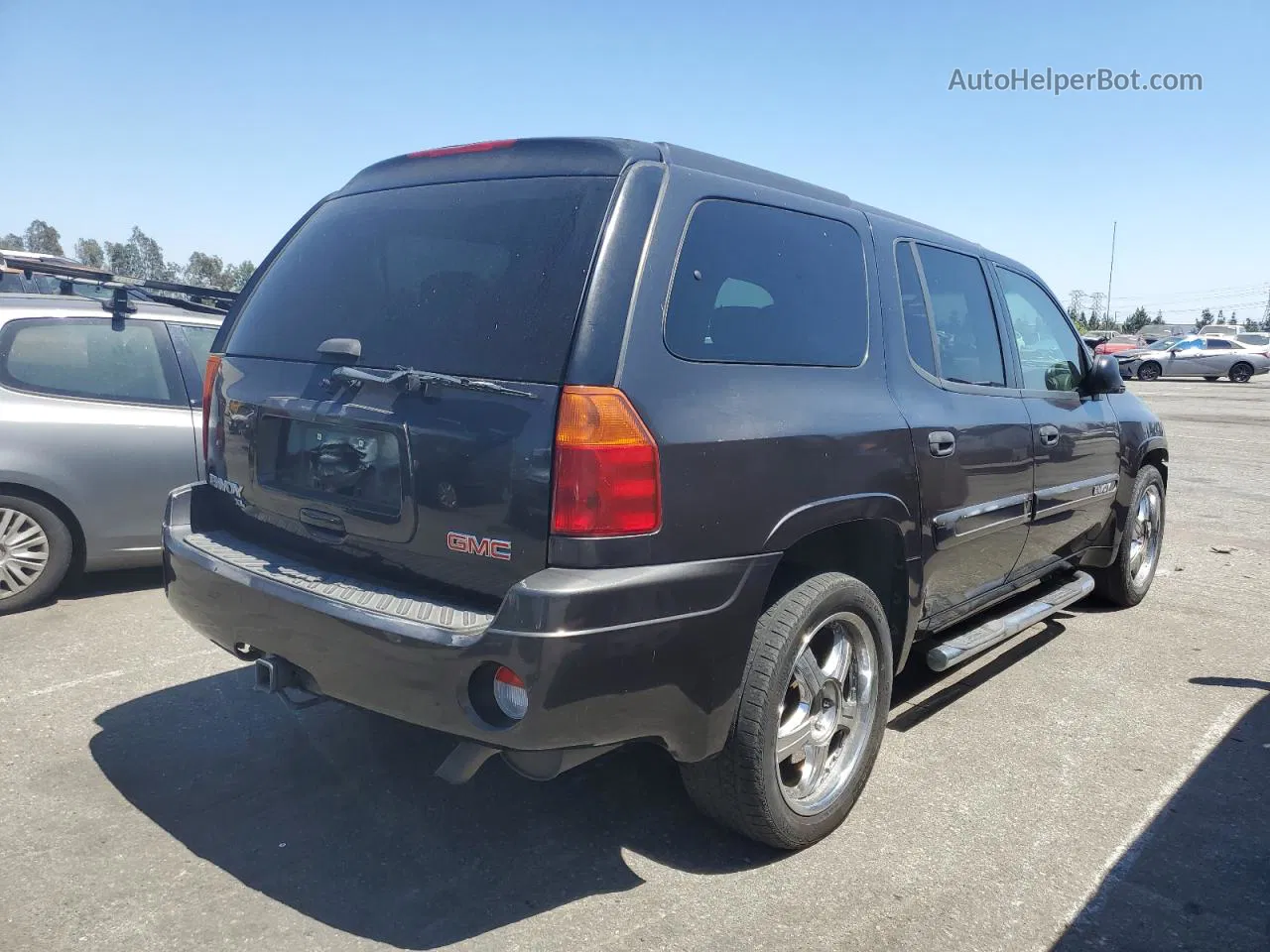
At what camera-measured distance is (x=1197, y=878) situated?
112 inches

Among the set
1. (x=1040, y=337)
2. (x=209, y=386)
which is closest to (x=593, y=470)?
(x=209, y=386)

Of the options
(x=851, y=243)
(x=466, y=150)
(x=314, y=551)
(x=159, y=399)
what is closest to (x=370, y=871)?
(x=314, y=551)

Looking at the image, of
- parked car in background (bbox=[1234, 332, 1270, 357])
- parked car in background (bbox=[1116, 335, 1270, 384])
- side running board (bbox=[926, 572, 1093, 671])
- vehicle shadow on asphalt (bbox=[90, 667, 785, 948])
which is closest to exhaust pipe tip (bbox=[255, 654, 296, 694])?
vehicle shadow on asphalt (bbox=[90, 667, 785, 948])

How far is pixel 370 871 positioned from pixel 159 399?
140 inches

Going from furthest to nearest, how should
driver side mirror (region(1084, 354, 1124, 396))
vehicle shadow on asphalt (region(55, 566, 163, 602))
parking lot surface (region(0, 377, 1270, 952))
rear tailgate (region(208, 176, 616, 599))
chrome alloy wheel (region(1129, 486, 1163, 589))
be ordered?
chrome alloy wheel (region(1129, 486, 1163, 589)), vehicle shadow on asphalt (region(55, 566, 163, 602)), driver side mirror (region(1084, 354, 1124, 396)), parking lot surface (region(0, 377, 1270, 952)), rear tailgate (region(208, 176, 616, 599))

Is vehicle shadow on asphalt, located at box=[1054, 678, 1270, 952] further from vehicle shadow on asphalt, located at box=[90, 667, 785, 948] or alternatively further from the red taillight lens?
the red taillight lens

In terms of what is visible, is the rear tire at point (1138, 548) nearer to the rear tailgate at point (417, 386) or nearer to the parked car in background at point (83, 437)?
the rear tailgate at point (417, 386)

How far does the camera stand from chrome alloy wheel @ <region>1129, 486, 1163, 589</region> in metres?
5.68

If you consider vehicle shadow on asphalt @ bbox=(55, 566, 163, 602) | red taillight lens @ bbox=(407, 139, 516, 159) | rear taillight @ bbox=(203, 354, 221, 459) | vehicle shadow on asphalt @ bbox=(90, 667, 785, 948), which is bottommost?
vehicle shadow on asphalt @ bbox=(90, 667, 785, 948)

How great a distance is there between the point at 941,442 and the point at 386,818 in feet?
7.28

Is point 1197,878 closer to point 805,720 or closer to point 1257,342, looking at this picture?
point 805,720

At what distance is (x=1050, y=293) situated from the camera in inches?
198

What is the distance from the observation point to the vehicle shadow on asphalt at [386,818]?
2637mm

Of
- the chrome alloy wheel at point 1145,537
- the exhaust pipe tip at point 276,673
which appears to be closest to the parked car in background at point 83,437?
the exhaust pipe tip at point 276,673
